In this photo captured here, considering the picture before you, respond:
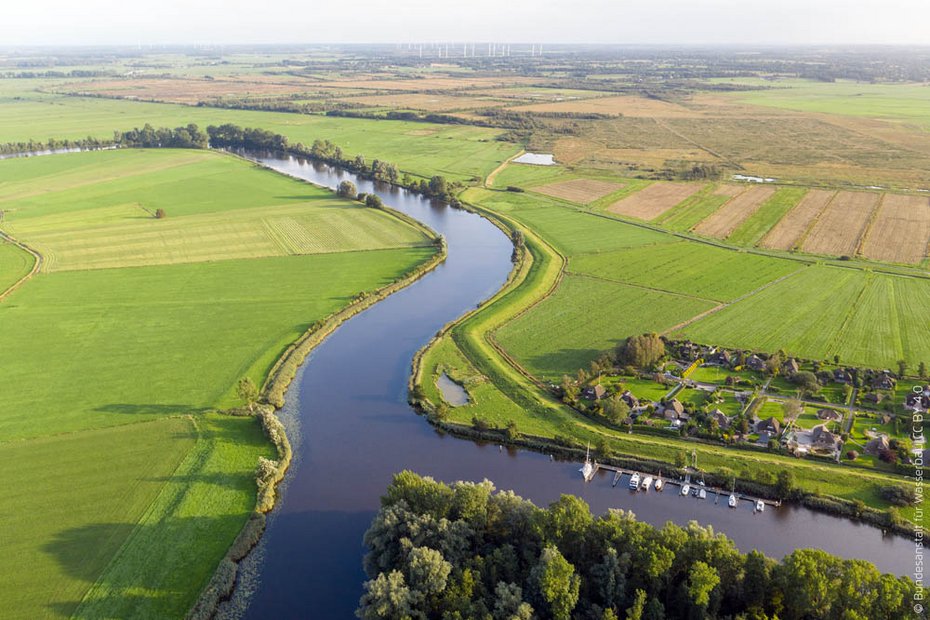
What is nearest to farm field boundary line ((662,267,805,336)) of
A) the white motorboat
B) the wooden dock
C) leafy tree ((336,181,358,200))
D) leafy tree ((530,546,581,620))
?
the wooden dock

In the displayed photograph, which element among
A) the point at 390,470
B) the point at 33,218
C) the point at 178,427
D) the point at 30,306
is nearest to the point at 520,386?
the point at 390,470

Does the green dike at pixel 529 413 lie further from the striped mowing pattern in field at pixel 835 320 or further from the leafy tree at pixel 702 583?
the striped mowing pattern in field at pixel 835 320

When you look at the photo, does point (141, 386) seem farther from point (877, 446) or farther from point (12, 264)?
point (877, 446)

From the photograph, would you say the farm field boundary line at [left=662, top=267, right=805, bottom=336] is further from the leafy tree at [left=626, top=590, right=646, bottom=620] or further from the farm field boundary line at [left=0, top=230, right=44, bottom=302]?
the farm field boundary line at [left=0, top=230, right=44, bottom=302]

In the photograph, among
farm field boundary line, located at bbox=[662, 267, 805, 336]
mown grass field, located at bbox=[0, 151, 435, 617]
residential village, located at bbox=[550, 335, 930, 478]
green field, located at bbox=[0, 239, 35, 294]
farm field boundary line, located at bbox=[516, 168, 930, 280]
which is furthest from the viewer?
farm field boundary line, located at bbox=[516, 168, 930, 280]

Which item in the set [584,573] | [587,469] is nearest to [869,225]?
[587,469]
